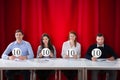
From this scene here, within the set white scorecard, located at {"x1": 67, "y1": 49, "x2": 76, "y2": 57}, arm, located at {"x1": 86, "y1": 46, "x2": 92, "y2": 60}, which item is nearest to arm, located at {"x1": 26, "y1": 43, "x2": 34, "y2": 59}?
white scorecard, located at {"x1": 67, "y1": 49, "x2": 76, "y2": 57}

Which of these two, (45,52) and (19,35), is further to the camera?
(19,35)

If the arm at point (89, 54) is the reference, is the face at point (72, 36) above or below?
above

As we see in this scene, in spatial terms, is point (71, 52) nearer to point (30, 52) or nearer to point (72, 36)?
point (72, 36)

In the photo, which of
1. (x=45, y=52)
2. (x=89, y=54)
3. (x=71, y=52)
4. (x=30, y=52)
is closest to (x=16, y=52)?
(x=30, y=52)

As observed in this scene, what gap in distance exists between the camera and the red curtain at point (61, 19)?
17.7 feet

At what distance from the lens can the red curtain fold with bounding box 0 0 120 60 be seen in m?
5.40

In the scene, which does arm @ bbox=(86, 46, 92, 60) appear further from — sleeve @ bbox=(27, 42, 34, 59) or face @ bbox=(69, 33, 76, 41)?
sleeve @ bbox=(27, 42, 34, 59)

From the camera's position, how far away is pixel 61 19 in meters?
5.45

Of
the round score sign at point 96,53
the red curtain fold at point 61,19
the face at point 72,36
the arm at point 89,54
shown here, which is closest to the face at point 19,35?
the red curtain fold at point 61,19

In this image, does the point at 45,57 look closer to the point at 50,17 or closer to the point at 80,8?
the point at 50,17

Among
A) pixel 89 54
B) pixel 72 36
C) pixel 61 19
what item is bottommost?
pixel 89 54

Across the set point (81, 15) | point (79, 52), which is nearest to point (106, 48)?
point (79, 52)

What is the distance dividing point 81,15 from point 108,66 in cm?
167

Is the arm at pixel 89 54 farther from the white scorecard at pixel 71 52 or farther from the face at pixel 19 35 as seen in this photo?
the face at pixel 19 35
